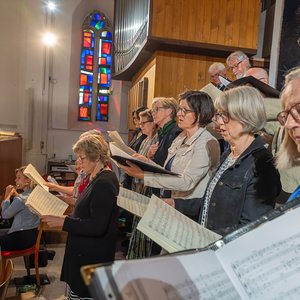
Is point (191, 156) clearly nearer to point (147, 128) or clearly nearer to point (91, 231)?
point (91, 231)

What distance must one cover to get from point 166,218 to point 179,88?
127 inches

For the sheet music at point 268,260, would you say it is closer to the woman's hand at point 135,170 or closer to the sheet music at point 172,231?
the sheet music at point 172,231

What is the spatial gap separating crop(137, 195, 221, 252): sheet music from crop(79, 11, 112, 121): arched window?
297 inches

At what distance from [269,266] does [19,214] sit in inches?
120

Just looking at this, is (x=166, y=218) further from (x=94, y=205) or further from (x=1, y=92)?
(x=1, y=92)

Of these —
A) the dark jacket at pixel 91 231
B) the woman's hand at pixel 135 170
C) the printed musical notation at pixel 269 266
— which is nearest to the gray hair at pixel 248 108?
the woman's hand at pixel 135 170

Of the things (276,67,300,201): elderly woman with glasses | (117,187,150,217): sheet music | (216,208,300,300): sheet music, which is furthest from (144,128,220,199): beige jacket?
(216,208,300,300): sheet music

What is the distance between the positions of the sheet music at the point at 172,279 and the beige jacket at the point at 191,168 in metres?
1.21

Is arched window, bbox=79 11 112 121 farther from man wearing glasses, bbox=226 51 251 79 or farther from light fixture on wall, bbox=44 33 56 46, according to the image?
man wearing glasses, bbox=226 51 251 79

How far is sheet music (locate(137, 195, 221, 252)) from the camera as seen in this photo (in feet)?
2.82

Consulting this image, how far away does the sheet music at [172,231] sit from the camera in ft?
2.82

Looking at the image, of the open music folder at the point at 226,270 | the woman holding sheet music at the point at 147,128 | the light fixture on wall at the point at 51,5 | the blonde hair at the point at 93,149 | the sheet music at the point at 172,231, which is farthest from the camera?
the light fixture on wall at the point at 51,5

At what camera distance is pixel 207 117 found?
80.4 inches

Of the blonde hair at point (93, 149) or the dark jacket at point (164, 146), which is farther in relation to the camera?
the dark jacket at point (164, 146)
